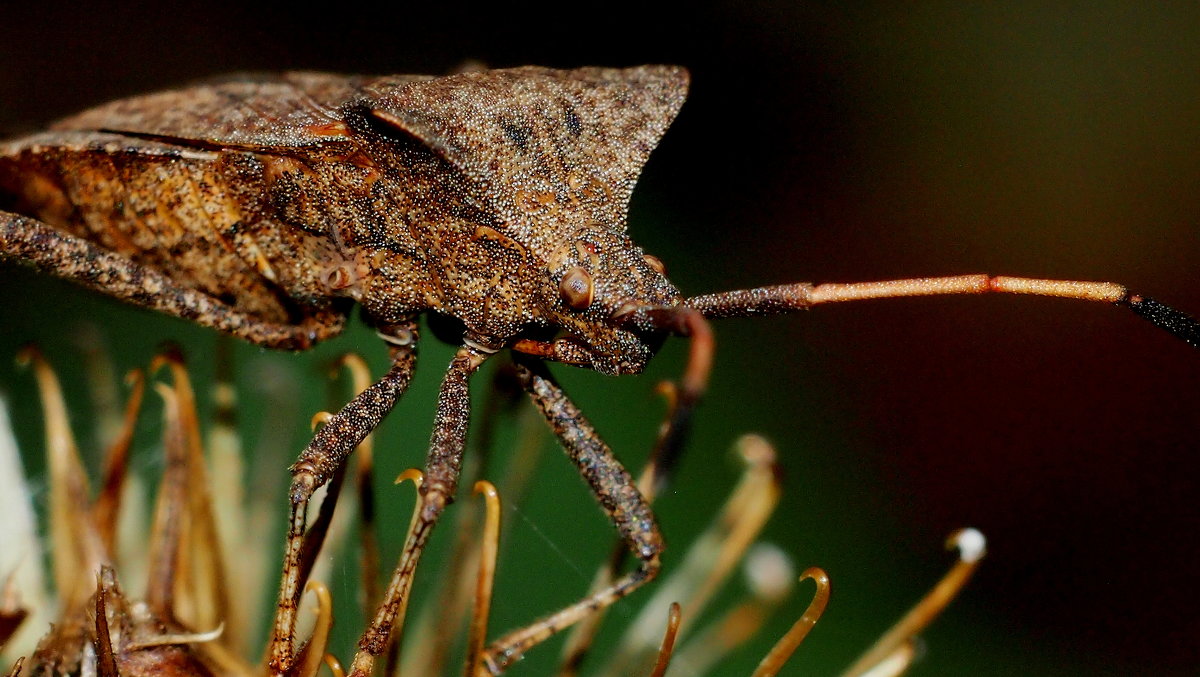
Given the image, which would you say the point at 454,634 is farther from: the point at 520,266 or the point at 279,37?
the point at 279,37

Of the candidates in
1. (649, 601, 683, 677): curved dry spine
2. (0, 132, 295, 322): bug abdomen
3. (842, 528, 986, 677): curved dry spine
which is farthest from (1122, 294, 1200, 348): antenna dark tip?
(0, 132, 295, 322): bug abdomen

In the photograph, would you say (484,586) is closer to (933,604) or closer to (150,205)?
(933,604)

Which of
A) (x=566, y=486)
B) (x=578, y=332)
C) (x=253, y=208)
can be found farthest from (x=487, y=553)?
(x=566, y=486)

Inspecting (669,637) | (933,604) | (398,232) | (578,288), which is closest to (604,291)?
(578,288)

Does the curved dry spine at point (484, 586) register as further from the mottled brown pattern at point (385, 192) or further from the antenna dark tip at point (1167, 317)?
the antenna dark tip at point (1167, 317)

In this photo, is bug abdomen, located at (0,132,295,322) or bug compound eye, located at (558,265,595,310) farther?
bug abdomen, located at (0,132,295,322)

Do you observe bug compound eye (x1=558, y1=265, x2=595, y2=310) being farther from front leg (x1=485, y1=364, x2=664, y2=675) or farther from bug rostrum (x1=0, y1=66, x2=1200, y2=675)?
front leg (x1=485, y1=364, x2=664, y2=675)
